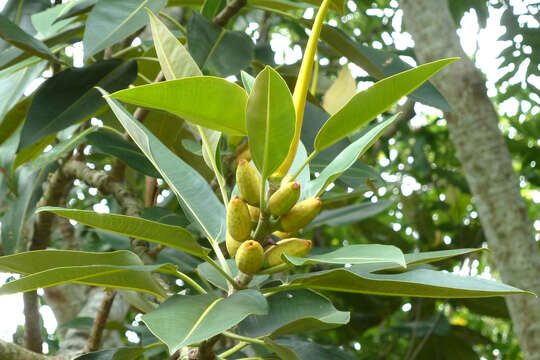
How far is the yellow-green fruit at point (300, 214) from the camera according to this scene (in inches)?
25.0

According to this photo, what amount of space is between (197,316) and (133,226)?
110mm

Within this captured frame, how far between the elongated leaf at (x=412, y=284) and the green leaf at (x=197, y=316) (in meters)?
0.08

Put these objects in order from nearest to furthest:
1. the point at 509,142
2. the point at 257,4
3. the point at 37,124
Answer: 1. the point at 37,124
2. the point at 257,4
3. the point at 509,142

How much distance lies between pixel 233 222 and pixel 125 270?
122mm

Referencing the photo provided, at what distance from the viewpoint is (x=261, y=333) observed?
2.28ft

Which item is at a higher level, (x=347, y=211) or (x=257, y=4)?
(x=257, y=4)

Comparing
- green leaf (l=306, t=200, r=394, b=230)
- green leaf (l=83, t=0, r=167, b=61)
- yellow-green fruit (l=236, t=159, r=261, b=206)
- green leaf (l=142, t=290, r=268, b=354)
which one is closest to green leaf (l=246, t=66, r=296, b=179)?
yellow-green fruit (l=236, t=159, r=261, b=206)

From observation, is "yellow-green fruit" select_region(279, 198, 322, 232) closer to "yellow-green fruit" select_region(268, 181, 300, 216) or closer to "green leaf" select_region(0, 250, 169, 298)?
"yellow-green fruit" select_region(268, 181, 300, 216)

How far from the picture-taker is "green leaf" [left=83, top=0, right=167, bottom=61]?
33.9 inches

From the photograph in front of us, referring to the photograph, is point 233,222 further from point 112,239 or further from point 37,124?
point 112,239

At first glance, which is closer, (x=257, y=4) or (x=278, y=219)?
(x=278, y=219)

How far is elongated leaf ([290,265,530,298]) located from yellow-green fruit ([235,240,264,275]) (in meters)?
0.05

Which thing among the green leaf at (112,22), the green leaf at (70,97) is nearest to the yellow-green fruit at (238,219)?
the green leaf at (112,22)

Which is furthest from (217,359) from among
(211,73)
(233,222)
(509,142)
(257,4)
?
(509,142)
